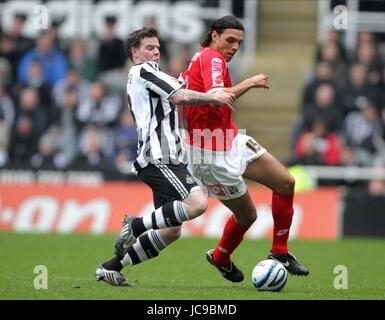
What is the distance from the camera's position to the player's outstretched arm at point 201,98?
8383mm

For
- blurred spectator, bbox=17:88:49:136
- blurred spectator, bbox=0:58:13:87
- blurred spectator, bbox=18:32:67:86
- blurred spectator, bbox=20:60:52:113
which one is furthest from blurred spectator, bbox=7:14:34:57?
blurred spectator, bbox=17:88:49:136

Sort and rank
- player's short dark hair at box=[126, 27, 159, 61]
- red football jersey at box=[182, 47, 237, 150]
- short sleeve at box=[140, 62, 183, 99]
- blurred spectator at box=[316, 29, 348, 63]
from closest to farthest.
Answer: short sleeve at box=[140, 62, 183, 99]
player's short dark hair at box=[126, 27, 159, 61]
red football jersey at box=[182, 47, 237, 150]
blurred spectator at box=[316, 29, 348, 63]

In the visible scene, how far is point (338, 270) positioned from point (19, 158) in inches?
313

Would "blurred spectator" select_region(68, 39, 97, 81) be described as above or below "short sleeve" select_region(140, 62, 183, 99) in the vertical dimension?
below

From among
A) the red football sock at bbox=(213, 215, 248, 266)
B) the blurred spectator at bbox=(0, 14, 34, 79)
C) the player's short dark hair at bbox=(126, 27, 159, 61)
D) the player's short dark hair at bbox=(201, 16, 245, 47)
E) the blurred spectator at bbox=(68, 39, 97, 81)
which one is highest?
the player's short dark hair at bbox=(201, 16, 245, 47)

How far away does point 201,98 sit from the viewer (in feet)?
27.6

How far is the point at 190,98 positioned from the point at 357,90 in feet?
32.4

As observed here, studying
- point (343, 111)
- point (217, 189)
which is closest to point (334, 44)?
point (343, 111)

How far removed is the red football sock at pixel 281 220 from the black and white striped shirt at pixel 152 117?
3.44ft

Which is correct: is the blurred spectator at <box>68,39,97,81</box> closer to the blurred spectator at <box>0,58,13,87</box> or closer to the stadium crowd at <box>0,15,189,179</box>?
the stadium crowd at <box>0,15,189,179</box>

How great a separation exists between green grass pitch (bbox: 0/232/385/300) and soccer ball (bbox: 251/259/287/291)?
10cm

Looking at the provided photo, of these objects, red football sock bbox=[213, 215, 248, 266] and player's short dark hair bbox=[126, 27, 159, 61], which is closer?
player's short dark hair bbox=[126, 27, 159, 61]

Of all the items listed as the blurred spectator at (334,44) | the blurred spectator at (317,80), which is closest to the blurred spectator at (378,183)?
the blurred spectator at (317,80)

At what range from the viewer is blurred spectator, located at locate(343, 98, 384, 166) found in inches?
682
